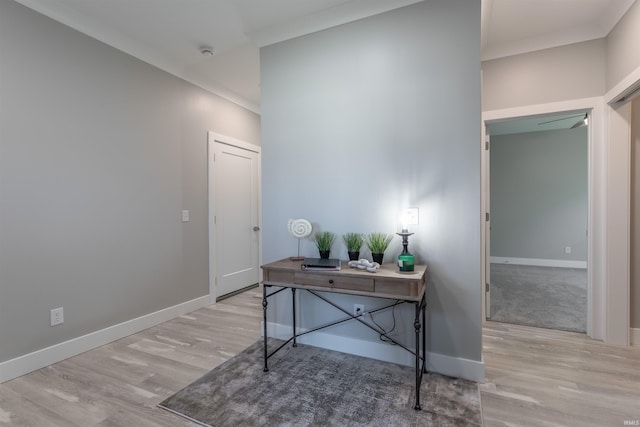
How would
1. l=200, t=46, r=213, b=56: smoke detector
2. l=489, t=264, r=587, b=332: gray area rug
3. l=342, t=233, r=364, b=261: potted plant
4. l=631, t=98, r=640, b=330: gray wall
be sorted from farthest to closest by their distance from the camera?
1. l=489, t=264, r=587, b=332: gray area rug
2. l=200, t=46, r=213, b=56: smoke detector
3. l=631, t=98, r=640, b=330: gray wall
4. l=342, t=233, r=364, b=261: potted plant

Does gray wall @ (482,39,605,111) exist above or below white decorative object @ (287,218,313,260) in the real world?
above

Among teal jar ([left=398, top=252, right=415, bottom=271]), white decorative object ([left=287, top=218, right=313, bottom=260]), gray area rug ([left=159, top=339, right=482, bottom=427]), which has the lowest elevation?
gray area rug ([left=159, top=339, right=482, bottom=427])

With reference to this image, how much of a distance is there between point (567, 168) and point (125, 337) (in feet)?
24.1

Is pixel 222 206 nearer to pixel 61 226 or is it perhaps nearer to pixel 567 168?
pixel 61 226

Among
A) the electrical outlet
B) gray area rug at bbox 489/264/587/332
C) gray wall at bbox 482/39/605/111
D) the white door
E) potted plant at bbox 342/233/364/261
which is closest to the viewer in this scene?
potted plant at bbox 342/233/364/261

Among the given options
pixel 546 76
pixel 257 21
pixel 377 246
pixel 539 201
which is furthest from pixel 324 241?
pixel 539 201

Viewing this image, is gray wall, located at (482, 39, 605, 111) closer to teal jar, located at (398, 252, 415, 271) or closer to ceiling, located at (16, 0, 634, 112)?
ceiling, located at (16, 0, 634, 112)

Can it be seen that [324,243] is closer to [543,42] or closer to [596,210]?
[596,210]

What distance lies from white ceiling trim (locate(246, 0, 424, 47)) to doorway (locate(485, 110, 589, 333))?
391 centimetres

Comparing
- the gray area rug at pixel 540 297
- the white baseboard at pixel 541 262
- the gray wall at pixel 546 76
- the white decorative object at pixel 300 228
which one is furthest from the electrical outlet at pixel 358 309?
the white baseboard at pixel 541 262

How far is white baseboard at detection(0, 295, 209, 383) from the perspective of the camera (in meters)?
2.02

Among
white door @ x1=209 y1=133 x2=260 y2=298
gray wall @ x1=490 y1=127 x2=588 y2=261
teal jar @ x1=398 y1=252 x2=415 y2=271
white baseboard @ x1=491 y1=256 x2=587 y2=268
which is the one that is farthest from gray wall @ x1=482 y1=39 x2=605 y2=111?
white baseboard @ x1=491 y1=256 x2=587 y2=268

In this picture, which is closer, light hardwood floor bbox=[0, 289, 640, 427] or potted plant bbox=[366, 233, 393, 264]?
light hardwood floor bbox=[0, 289, 640, 427]

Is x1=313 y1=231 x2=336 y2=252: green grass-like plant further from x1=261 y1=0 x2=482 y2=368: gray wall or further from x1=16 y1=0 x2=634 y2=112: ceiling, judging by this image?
x1=16 y1=0 x2=634 y2=112: ceiling
